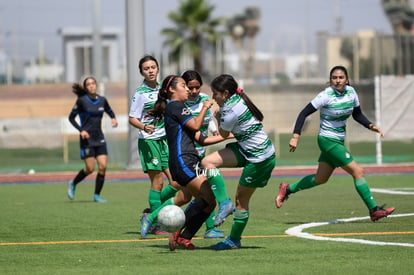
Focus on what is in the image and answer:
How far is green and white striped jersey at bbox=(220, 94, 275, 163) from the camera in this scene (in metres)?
10.4

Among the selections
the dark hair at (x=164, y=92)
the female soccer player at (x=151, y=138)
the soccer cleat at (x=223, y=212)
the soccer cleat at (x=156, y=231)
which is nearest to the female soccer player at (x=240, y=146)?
the soccer cleat at (x=223, y=212)

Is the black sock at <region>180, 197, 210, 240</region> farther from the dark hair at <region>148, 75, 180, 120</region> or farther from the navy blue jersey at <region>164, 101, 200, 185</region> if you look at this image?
the dark hair at <region>148, 75, 180, 120</region>

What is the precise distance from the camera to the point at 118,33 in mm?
77250

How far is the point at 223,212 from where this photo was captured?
34.0 ft

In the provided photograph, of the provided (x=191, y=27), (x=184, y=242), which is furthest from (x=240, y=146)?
(x=191, y=27)

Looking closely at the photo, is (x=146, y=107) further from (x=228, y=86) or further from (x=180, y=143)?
(x=228, y=86)

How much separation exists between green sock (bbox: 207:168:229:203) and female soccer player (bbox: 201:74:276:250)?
0.21ft

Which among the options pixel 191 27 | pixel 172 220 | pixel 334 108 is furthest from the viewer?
pixel 191 27

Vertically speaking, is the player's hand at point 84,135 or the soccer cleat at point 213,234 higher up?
the player's hand at point 84,135

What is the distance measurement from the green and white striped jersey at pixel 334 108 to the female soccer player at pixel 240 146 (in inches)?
119

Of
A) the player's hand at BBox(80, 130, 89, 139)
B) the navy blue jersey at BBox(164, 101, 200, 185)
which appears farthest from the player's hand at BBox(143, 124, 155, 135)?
the player's hand at BBox(80, 130, 89, 139)

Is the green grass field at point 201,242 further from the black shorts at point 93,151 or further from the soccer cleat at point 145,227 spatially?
the black shorts at point 93,151

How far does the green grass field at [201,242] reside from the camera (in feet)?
31.0

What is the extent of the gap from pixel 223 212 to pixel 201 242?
139cm
